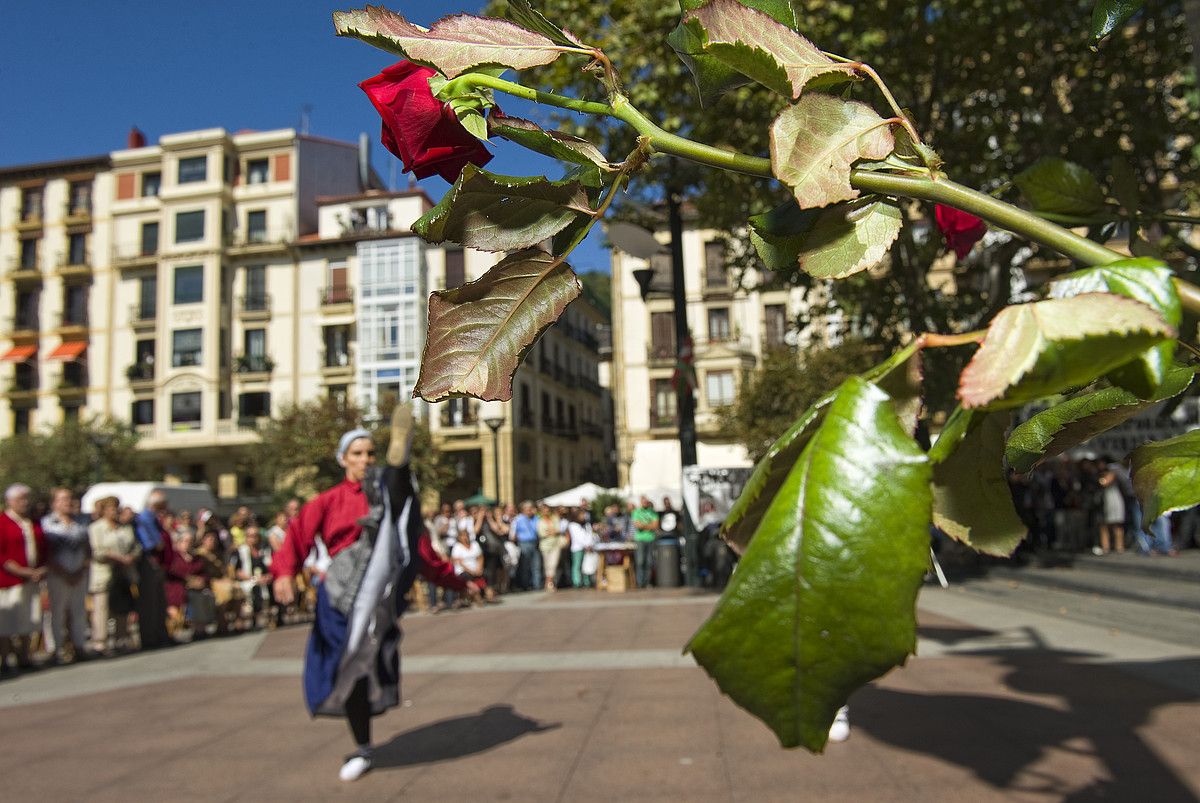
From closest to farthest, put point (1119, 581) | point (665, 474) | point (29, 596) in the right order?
point (29, 596)
point (1119, 581)
point (665, 474)

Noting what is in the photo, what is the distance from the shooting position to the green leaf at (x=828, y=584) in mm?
324

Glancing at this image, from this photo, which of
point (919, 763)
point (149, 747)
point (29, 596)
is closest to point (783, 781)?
point (919, 763)

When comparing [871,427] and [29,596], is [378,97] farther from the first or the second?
[29,596]

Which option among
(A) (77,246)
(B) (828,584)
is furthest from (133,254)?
(B) (828,584)

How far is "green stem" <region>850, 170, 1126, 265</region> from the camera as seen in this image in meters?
0.39

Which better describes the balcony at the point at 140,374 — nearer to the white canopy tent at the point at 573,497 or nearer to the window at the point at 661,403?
the white canopy tent at the point at 573,497

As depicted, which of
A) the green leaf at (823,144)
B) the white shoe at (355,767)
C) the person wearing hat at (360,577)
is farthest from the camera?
the person wearing hat at (360,577)

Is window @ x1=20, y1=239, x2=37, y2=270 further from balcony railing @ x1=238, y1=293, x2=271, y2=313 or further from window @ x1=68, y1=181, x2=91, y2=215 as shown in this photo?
balcony railing @ x1=238, y1=293, x2=271, y2=313

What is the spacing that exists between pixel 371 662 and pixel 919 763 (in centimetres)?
299

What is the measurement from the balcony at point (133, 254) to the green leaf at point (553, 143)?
1732 inches

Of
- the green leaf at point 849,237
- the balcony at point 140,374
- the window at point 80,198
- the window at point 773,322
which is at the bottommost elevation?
the green leaf at point 849,237

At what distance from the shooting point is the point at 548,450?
4494 cm

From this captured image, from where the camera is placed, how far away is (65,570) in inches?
367

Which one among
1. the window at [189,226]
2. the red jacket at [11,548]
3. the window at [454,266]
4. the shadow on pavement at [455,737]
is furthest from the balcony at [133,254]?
the shadow on pavement at [455,737]
